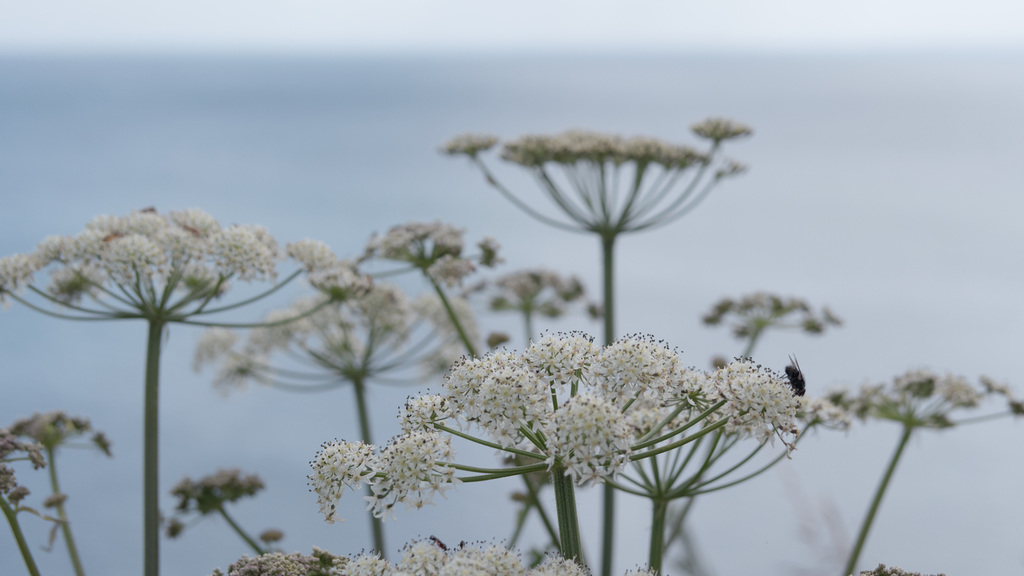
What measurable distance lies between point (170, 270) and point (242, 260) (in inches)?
6.9

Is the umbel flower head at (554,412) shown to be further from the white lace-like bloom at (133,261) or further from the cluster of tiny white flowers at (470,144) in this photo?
the cluster of tiny white flowers at (470,144)

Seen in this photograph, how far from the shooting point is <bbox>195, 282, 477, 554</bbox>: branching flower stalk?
3.18m

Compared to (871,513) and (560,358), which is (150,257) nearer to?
(560,358)

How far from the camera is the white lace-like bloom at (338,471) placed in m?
1.39

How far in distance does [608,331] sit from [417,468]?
168cm

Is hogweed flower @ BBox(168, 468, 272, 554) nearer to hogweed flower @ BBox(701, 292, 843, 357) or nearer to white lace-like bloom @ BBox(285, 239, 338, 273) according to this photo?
white lace-like bloom @ BBox(285, 239, 338, 273)

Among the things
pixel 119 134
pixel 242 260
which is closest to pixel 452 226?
pixel 242 260

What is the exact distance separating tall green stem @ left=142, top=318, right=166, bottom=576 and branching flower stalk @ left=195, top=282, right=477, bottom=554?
0.84 metres

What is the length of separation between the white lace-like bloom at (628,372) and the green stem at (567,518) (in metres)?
0.15

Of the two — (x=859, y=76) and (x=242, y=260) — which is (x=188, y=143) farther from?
(x=859, y=76)

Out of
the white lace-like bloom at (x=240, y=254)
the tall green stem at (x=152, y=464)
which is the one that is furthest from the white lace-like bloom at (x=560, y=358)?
the tall green stem at (x=152, y=464)

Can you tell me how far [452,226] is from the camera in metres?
2.75

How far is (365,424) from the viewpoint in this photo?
3.04 m

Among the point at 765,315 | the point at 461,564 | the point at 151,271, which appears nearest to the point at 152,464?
the point at 151,271
